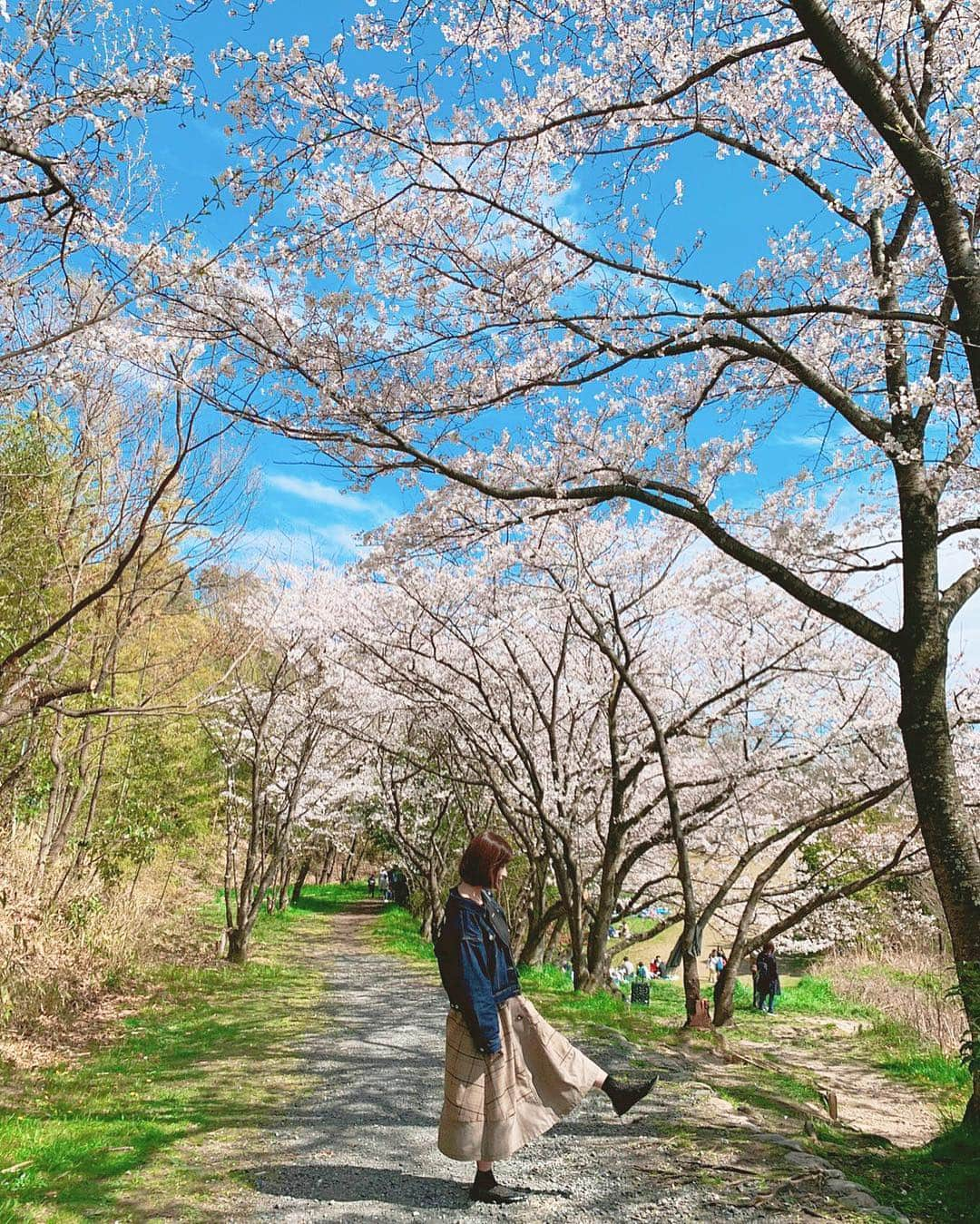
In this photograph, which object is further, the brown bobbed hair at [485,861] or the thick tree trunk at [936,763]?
the thick tree trunk at [936,763]

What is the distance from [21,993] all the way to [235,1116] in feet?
12.9

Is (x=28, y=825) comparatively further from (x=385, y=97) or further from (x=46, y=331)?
(x=385, y=97)

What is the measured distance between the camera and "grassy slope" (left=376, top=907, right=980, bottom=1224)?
3.51 m

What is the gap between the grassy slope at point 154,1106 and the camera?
3275mm

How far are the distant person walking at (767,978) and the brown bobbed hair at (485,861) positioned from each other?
1338 cm

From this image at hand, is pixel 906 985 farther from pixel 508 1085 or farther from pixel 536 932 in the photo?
pixel 508 1085

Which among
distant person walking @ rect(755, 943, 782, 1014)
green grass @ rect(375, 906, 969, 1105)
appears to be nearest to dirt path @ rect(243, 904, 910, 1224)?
green grass @ rect(375, 906, 969, 1105)

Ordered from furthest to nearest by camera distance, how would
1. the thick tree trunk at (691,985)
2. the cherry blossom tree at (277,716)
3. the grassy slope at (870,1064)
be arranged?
the cherry blossom tree at (277,716), the thick tree trunk at (691,985), the grassy slope at (870,1064)

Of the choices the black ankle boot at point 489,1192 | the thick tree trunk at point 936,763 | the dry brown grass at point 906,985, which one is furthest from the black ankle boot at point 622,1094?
the dry brown grass at point 906,985

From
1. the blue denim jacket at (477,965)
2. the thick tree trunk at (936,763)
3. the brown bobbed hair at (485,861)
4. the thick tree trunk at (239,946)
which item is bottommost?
the thick tree trunk at (239,946)

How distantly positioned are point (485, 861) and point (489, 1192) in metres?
1.27

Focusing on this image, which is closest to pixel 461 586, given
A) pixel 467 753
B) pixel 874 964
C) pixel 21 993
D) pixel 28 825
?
pixel 467 753

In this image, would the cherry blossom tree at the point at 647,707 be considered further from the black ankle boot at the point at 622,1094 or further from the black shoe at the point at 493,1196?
the black shoe at the point at 493,1196

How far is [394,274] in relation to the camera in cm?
553
